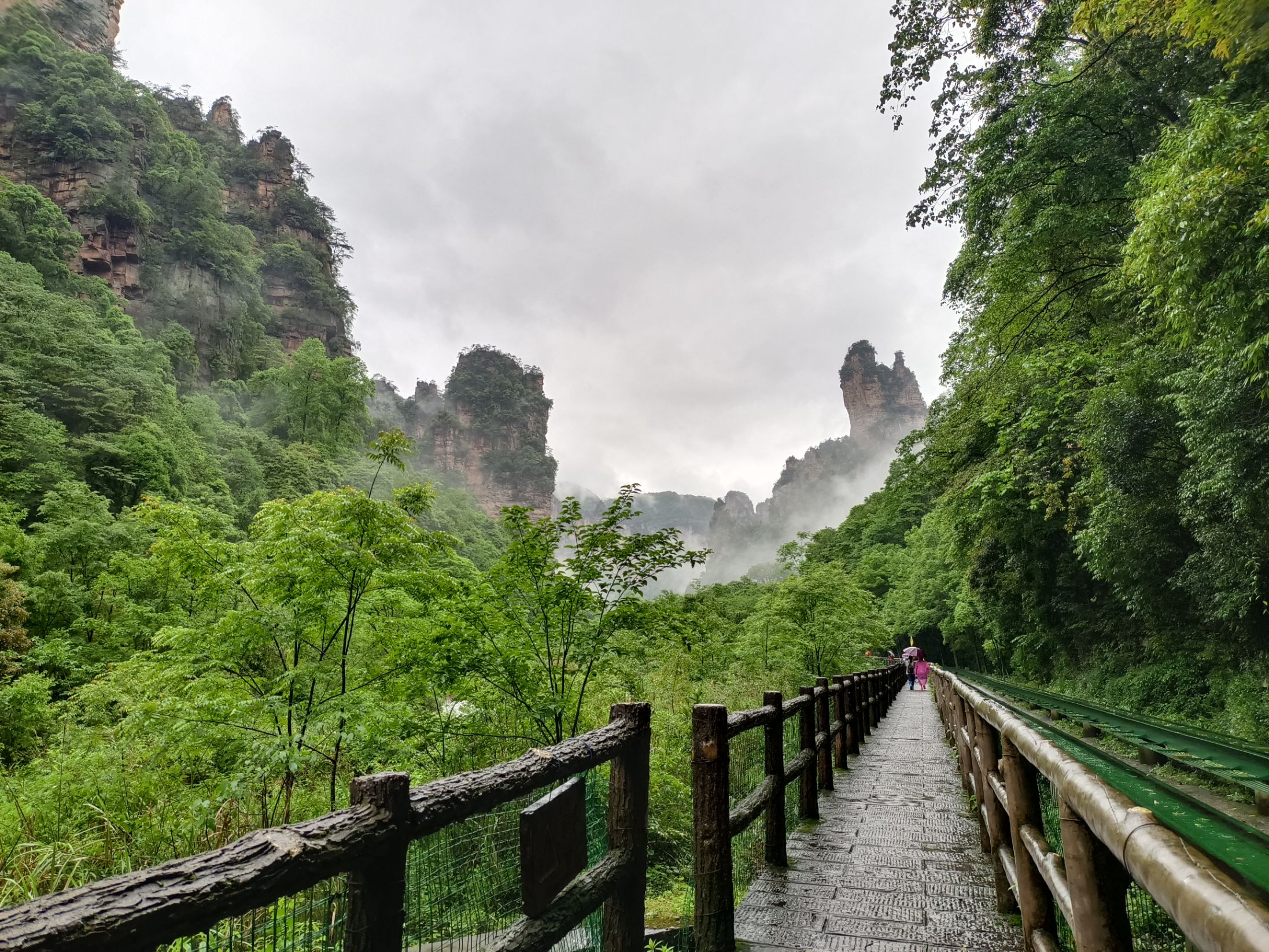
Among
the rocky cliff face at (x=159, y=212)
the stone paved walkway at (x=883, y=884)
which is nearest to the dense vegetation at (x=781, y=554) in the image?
the stone paved walkway at (x=883, y=884)

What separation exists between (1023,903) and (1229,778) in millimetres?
1093

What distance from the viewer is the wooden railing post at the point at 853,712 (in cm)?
801

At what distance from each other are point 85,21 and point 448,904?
89357 mm

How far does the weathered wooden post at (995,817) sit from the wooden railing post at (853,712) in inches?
169

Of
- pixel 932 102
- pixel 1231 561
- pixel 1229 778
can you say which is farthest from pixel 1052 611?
pixel 1229 778

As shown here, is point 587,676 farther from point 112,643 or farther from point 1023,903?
point 112,643

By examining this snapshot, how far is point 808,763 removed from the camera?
191 inches

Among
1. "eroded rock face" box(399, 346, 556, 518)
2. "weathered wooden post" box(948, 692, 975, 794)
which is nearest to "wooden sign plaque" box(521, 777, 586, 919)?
"weathered wooden post" box(948, 692, 975, 794)

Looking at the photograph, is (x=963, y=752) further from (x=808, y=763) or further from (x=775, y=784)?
(x=775, y=784)

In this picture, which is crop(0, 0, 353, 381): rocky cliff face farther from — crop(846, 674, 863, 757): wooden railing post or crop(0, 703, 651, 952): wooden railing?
crop(0, 703, 651, 952): wooden railing

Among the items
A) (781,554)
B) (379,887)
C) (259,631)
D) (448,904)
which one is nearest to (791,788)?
(259,631)

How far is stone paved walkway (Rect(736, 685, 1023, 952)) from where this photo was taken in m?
3.04

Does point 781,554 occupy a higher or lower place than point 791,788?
higher

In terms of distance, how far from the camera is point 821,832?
4.79 meters
